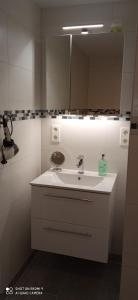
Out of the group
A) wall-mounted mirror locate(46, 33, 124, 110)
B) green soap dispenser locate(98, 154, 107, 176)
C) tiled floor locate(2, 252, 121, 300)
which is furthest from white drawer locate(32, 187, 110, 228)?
wall-mounted mirror locate(46, 33, 124, 110)

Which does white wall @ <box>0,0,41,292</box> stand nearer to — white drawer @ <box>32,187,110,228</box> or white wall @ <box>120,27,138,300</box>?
white drawer @ <box>32,187,110,228</box>

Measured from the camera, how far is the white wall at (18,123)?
1678 millimetres

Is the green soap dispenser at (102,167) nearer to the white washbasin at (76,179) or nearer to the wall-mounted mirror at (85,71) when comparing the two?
the white washbasin at (76,179)

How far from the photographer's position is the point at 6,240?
1.82m

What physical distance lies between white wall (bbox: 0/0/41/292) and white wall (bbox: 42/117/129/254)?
0.68 ft

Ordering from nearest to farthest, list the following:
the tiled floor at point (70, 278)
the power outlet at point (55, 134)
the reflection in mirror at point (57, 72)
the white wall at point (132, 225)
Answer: the white wall at point (132, 225), the tiled floor at point (70, 278), the reflection in mirror at point (57, 72), the power outlet at point (55, 134)

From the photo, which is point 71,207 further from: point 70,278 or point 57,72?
point 57,72

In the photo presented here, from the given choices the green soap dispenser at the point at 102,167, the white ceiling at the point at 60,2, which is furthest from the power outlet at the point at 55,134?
the white ceiling at the point at 60,2

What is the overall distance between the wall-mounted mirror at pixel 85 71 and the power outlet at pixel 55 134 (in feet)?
0.57

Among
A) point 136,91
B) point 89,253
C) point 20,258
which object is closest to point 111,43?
point 136,91

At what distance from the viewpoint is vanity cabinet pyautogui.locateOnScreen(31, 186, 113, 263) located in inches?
68.2

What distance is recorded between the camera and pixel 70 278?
2.02 meters

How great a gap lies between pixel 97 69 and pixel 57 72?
348 millimetres

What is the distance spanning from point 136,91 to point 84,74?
3.13 feet
